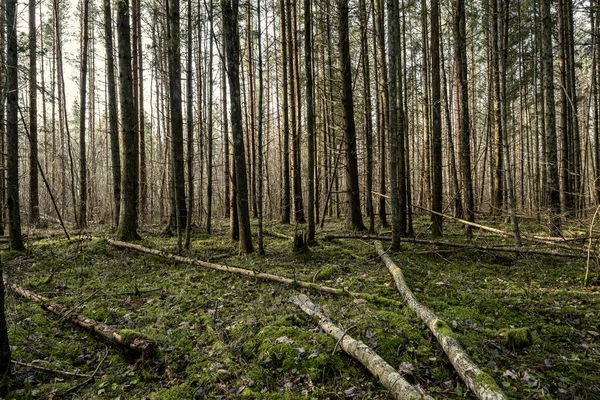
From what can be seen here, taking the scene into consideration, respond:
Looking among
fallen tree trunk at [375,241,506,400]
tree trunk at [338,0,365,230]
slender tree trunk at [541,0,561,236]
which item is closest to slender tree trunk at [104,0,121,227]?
tree trunk at [338,0,365,230]

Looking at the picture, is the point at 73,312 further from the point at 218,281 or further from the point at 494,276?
the point at 494,276

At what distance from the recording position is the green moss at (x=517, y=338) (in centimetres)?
384

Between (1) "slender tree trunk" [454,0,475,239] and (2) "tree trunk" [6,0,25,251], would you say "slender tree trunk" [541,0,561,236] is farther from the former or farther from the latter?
(2) "tree trunk" [6,0,25,251]

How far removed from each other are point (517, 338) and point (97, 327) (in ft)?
17.2

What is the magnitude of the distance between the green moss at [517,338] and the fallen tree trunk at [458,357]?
69 cm

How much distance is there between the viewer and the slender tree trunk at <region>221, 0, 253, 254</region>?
7742 mm

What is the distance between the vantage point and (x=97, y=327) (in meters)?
4.50

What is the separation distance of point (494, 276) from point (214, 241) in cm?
743

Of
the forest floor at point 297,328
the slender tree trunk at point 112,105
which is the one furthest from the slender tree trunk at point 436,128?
the slender tree trunk at point 112,105

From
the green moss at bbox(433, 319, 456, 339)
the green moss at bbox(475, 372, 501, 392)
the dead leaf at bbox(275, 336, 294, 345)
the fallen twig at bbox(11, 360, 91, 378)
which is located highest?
the green moss at bbox(433, 319, 456, 339)

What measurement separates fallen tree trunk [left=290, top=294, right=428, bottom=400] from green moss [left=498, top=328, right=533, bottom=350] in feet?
5.36

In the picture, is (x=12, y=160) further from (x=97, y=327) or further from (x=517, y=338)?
(x=517, y=338)

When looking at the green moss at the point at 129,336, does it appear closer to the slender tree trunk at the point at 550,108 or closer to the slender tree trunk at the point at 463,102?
the slender tree trunk at the point at 463,102

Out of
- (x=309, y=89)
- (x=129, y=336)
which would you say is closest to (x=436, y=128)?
(x=309, y=89)
